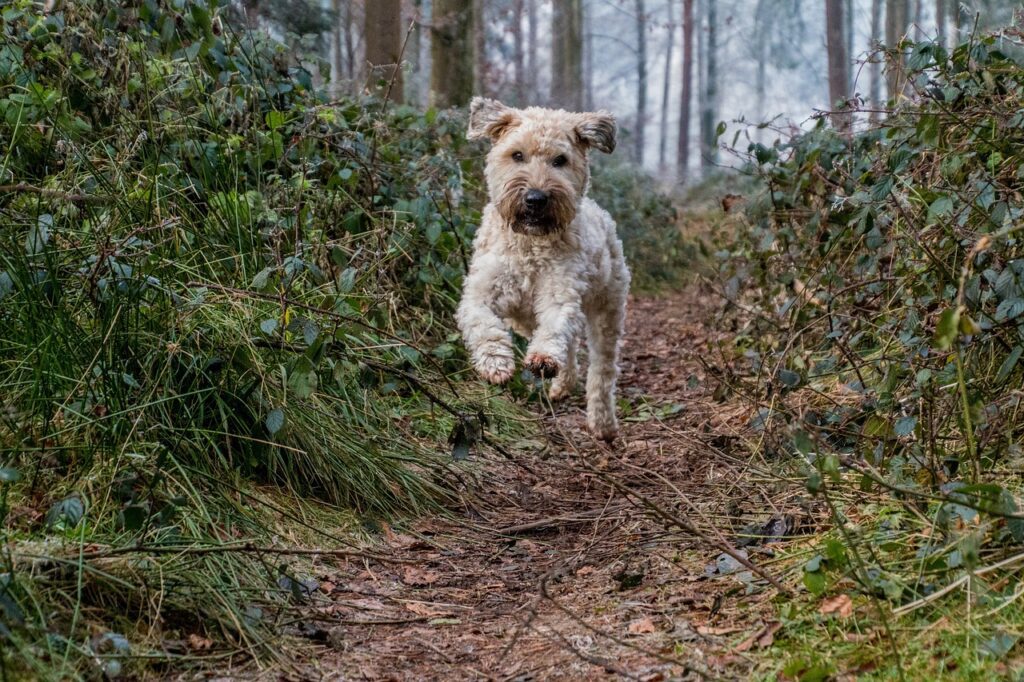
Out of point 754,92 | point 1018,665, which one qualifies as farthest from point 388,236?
point 754,92

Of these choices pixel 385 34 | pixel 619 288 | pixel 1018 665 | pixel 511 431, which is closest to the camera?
pixel 1018 665

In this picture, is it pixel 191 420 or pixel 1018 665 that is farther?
pixel 191 420

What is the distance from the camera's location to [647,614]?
343 cm

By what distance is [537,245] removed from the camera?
220 inches

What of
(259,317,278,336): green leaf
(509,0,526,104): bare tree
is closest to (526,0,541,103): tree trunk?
(509,0,526,104): bare tree

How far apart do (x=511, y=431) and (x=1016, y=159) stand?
3252 mm

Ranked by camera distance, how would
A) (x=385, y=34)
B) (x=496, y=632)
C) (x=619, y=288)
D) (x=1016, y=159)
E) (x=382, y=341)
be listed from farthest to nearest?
1. (x=385, y=34)
2. (x=619, y=288)
3. (x=382, y=341)
4. (x=1016, y=159)
5. (x=496, y=632)

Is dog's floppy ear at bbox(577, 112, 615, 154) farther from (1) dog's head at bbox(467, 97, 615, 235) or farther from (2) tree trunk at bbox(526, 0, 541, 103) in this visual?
(2) tree trunk at bbox(526, 0, 541, 103)

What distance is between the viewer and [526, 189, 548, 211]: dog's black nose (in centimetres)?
543

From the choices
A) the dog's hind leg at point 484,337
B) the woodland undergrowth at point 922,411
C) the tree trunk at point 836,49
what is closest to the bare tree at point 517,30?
the tree trunk at point 836,49

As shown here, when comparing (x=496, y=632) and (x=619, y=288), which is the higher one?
(x=619, y=288)

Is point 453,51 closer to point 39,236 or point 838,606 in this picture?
point 39,236

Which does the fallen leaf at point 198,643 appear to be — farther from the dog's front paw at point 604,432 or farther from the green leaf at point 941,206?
the dog's front paw at point 604,432

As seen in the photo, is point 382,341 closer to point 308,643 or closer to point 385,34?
point 308,643
